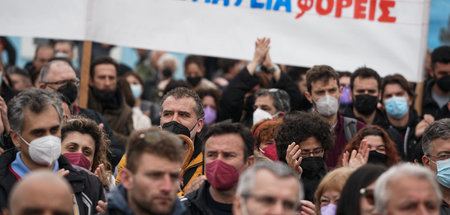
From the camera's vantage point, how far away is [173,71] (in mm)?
14219

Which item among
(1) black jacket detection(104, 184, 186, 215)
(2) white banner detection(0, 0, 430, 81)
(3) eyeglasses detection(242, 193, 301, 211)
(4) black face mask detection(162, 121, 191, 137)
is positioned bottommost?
(1) black jacket detection(104, 184, 186, 215)

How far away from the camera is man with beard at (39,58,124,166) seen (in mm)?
9156

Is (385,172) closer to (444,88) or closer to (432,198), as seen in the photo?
(432,198)

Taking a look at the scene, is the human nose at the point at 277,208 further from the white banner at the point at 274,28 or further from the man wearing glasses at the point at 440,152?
the white banner at the point at 274,28

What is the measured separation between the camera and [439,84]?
10492mm

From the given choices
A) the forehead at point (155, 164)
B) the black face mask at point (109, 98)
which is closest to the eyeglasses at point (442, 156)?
the forehead at point (155, 164)

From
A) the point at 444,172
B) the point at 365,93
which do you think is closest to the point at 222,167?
the point at 444,172

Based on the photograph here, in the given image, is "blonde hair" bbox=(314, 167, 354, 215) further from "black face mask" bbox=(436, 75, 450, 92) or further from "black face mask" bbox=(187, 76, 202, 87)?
"black face mask" bbox=(187, 76, 202, 87)

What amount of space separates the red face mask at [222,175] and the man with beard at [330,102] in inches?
118

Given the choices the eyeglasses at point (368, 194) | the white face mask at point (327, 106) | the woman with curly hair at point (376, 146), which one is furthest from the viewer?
the white face mask at point (327, 106)

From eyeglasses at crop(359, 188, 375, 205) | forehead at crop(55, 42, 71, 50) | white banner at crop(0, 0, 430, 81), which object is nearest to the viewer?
eyeglasses at crop(359, 188, 375, 205)

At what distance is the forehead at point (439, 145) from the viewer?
24.4ft

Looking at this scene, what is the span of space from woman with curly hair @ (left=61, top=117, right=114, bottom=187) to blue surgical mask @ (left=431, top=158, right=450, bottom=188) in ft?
9.07

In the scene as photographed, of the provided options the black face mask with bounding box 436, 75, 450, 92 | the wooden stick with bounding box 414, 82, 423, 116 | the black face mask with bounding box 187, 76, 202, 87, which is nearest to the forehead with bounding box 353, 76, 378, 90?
the wooden stick with bounding box 414, 82, 423, 116
